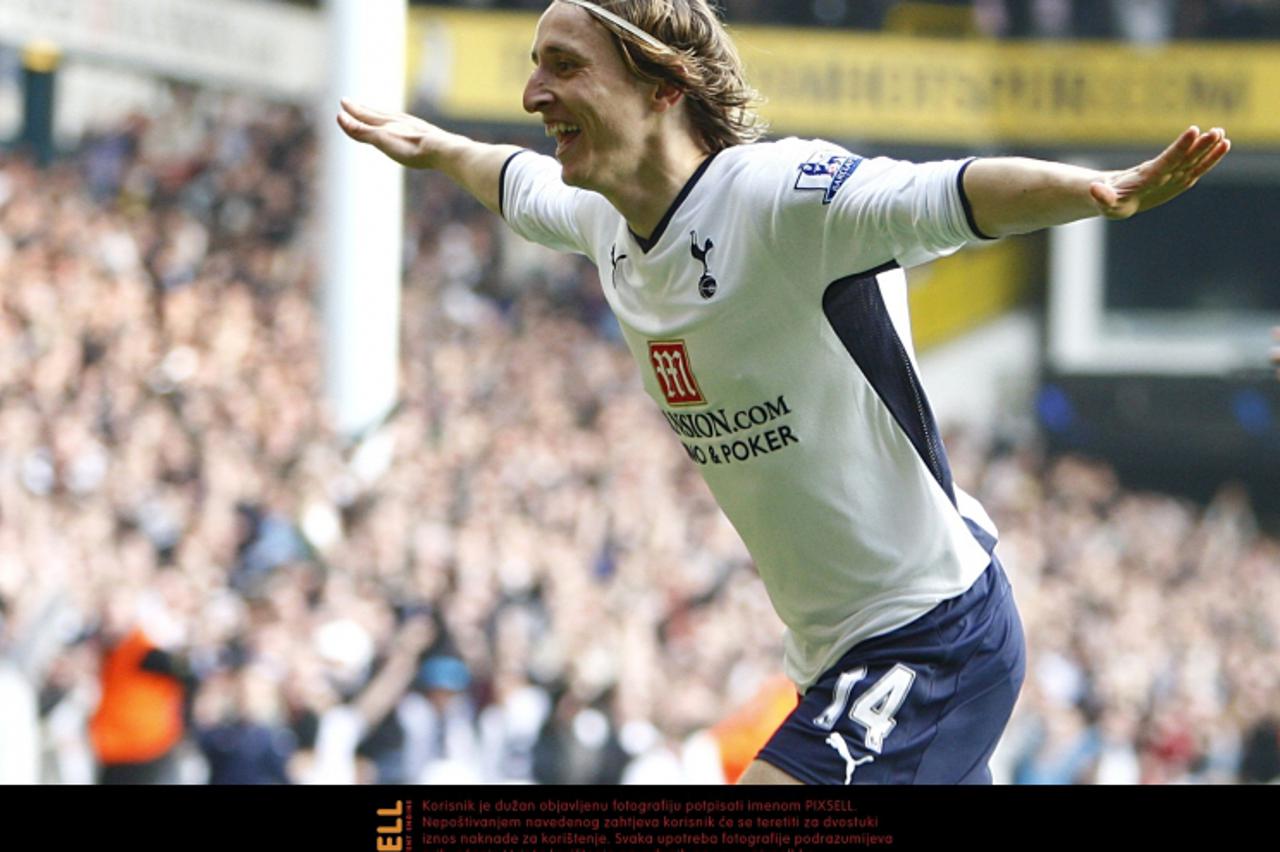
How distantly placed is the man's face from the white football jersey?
0.56 ft

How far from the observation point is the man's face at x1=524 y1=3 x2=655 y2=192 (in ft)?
13.3

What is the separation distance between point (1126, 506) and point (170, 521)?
430 inches

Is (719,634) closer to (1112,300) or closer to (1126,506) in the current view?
(1126,506)

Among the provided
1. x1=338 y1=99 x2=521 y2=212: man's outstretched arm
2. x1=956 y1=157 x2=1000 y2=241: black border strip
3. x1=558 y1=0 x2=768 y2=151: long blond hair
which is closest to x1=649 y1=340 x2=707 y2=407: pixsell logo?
x1=558 y1=0 x2=768 y2=151: long blond hair

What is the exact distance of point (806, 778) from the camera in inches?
158

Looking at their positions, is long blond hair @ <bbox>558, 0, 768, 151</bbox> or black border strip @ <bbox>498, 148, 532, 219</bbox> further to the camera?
black border strip @ <bbox>498, 148, 532, 219</bbox>

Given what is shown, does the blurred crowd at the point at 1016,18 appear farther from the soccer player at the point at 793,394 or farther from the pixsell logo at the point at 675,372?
the pixsell logo at the point at 675,372

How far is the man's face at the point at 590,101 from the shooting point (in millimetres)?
4055

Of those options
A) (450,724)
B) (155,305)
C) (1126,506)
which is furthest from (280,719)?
(1126,506)

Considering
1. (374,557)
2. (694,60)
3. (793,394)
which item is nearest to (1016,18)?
(374,557)

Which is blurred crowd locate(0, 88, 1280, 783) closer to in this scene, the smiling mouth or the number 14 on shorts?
the number 14 on shorts

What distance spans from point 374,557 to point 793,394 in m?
8.33

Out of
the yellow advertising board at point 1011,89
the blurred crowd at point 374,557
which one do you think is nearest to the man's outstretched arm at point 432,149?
the blurred crowd at point 374,557

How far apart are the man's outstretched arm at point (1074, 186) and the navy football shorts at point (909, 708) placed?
1.08m
